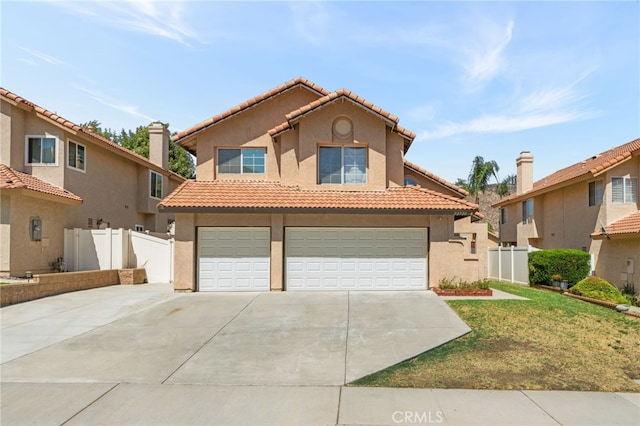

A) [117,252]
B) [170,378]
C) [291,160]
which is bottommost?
[170,378]

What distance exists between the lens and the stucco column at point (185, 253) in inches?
567

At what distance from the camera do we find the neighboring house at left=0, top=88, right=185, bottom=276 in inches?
587

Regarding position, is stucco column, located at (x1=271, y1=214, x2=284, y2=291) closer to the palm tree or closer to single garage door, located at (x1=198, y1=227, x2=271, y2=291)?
single garage door, located at (x1=198, y1=227, x2=271, y2=291)

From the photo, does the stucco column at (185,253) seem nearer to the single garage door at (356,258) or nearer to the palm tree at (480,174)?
the single garage door at (356,258)

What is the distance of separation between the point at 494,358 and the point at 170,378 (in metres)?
5.92

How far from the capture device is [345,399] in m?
6.01

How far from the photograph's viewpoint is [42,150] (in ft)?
57.1

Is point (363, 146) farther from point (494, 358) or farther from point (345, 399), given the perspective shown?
point (345, 399)

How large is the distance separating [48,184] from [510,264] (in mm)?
21468

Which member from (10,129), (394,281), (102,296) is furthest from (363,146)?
(10,129)

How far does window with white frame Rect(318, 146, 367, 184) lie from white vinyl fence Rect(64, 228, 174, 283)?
760 centimetres

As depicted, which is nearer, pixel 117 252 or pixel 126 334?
pixel 126 334

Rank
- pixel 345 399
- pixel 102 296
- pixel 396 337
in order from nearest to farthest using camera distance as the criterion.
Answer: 1. pixel 345 399
2. pixel 396 337
3. pixel 102 296

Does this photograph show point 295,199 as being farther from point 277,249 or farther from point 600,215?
point 600,215
